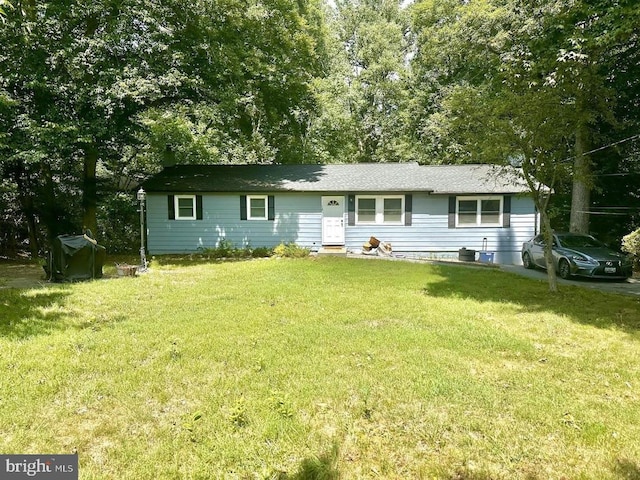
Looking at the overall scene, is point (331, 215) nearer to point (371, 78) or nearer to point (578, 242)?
point (578, 242)

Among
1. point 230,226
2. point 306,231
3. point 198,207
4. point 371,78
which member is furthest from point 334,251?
point 371,78

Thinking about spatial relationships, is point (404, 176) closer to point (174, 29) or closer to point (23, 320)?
point (174, 29)

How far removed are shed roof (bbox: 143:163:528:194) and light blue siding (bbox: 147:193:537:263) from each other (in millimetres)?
471

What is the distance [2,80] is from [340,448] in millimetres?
13839

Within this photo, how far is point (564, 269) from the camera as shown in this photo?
1116 centimetres

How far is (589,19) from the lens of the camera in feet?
33.0

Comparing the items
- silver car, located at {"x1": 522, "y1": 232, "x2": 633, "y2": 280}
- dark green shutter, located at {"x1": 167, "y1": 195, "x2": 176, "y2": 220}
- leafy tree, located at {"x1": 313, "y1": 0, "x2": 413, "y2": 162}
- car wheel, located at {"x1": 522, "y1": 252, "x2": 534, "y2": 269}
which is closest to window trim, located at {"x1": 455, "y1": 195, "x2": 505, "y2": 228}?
car wheel, located at {"x1": 522, "y1": 252, "x2": 534, "y2": 269}

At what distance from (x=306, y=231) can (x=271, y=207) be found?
1672 mm

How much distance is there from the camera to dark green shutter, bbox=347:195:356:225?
15.8m

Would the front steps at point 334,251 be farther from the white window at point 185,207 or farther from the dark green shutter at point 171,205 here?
the dark green shutter at point 171,205

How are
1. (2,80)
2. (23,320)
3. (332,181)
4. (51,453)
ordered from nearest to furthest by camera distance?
(51,453), (23,320), (2,80), (332,181)

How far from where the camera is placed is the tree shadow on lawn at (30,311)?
5508 millimetres

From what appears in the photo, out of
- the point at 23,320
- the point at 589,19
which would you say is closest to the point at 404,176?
the point at 589,19

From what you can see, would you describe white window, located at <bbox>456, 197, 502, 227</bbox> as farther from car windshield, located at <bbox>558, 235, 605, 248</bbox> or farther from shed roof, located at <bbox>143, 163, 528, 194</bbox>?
car windshield, located at <bbox>558, 235, 605, 248</bbox>
